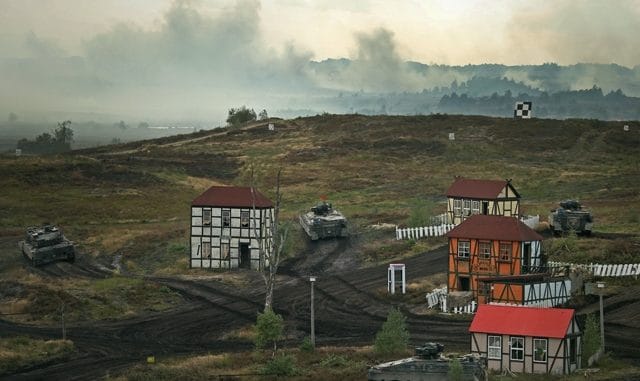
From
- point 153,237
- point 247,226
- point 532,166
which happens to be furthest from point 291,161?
point 247,226

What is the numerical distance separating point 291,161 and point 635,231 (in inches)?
2754

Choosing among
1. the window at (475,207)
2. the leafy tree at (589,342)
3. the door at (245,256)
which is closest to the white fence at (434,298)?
the leafy tree at (589,342)

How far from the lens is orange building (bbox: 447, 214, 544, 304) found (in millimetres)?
72375

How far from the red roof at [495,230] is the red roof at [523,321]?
16098 mm

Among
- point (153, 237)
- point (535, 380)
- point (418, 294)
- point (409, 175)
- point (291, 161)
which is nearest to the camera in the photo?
point (535, 380)

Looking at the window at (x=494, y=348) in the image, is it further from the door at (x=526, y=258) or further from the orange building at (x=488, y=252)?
the door at (x=526, y=258)

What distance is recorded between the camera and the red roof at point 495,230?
72625 millimetres

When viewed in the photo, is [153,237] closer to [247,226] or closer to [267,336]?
[247,226]

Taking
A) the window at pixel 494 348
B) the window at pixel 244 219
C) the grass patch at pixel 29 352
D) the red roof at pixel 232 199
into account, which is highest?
the red roof at pixel 232 199

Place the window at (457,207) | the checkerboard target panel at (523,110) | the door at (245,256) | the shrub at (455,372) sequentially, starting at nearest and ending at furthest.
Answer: the shrub at (455,372), the door at (245,256), the window at (457,207), the checkerboard target panel at (523,110)

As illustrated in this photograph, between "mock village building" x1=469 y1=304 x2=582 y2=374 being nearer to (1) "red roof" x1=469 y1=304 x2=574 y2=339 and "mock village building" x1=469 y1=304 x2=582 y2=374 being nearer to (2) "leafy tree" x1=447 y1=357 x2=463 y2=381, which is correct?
(1) "red roof" x1=469 y1=304 x2=574 y2=339

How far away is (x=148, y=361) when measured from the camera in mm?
57000

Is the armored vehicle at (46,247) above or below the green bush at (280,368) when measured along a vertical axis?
above

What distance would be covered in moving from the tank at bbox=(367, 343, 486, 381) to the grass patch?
1896 cm
